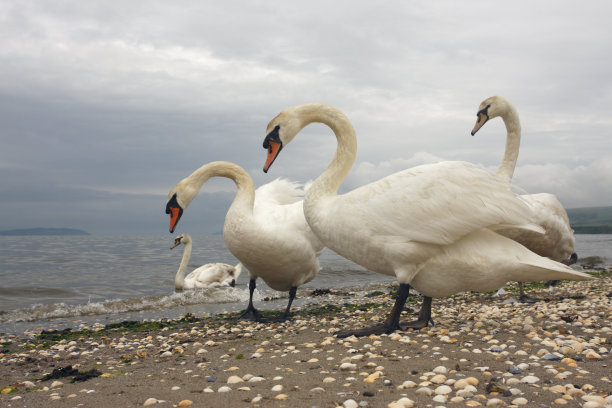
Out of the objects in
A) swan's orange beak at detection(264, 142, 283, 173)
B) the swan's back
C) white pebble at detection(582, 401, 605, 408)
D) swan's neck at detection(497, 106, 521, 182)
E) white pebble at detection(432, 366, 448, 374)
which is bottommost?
white pebble at detection(432, 366, 448, 374)

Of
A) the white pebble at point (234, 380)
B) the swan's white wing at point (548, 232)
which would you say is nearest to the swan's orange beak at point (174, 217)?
the white pebble at point (234, 380)

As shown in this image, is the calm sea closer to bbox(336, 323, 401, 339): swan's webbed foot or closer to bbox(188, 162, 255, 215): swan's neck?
bbox(188, 162, 255, 215): swan's neck

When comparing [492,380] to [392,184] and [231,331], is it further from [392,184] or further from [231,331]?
[231,331]

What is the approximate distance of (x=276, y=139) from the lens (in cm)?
707

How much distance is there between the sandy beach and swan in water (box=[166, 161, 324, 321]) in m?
1.09

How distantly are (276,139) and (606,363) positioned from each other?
4553mm

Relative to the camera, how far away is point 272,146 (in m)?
7.11

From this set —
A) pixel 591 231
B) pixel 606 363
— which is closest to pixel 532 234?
pixel 606 363

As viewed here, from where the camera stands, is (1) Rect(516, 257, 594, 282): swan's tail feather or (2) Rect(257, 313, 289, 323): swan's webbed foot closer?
(1) Rect(516, 257, 594, 282): swan's tail feather

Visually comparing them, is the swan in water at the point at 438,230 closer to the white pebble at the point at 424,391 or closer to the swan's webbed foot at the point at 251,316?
the white pebble at the point at 424,391

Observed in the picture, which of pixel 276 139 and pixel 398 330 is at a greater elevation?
pixel 276 139

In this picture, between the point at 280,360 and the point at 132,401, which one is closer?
the point at 132,401

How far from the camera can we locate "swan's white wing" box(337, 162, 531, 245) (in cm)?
523

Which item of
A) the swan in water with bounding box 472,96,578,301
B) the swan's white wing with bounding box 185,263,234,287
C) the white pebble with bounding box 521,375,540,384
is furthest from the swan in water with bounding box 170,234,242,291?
the white pebble with bounding box 521,375,540,384
